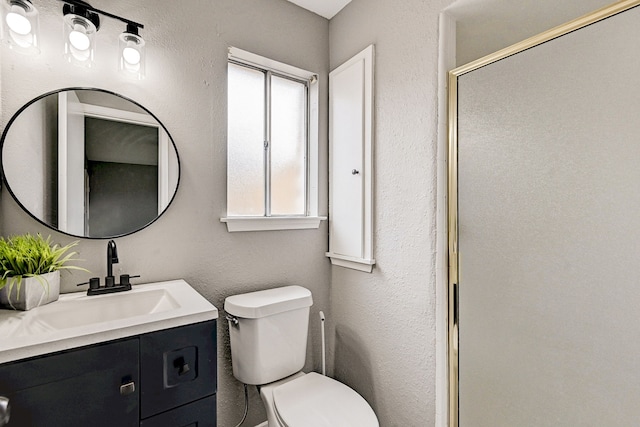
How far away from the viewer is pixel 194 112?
1445 mm

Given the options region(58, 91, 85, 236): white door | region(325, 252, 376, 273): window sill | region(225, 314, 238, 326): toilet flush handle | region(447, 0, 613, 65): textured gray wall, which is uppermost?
region(447, 0, 613, 65): textured gray wall

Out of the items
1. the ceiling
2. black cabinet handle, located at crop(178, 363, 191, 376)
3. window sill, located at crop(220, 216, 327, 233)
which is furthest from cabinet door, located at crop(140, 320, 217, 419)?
the ceiling

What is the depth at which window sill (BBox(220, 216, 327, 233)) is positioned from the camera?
1547mm

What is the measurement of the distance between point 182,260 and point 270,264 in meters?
0.46

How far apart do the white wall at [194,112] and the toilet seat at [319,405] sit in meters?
0.38

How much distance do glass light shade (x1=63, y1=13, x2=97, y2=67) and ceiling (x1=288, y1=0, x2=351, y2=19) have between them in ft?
3.44

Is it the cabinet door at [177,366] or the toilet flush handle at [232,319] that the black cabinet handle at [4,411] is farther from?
the toilet flush handle at [232,319]

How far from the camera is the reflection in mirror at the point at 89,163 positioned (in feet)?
3.67

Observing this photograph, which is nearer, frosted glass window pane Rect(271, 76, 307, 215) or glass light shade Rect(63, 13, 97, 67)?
glass light shade Rect(63, 13, 97, 67)

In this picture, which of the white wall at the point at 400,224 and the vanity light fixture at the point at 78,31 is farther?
the white wall at the point at 400,224

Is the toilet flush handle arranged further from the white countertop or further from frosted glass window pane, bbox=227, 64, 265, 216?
frosted glass window pane, bbox=227, 64, 265, 216

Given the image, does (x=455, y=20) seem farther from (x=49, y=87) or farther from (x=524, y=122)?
(x=49, y=87)

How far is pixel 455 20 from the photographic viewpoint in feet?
4.19

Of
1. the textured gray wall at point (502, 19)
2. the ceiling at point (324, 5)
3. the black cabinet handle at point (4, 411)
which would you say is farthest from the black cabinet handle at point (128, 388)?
the ceiling at point (324, 5)
